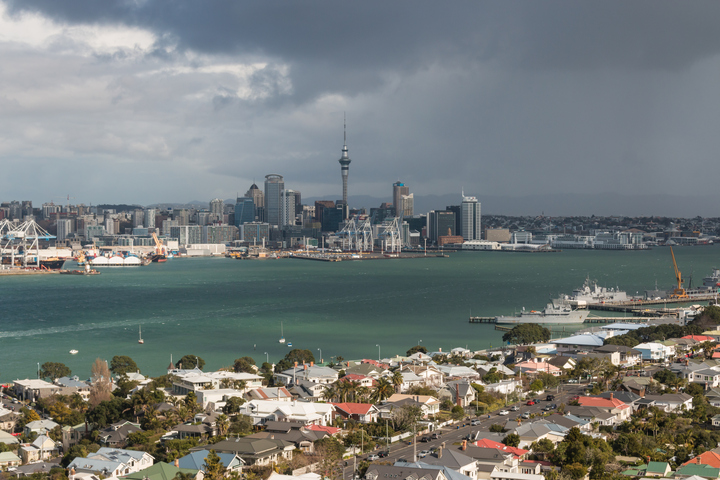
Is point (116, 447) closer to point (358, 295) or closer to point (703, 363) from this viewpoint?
point (703, 363)

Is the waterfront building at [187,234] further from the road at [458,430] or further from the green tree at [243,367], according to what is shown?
the road at [458,430]

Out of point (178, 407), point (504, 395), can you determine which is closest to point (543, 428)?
point (504, 395)

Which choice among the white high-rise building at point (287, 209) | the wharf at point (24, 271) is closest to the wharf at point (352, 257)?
the wharf at point (24, 271)

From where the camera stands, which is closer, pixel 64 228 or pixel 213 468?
pixel 213 468

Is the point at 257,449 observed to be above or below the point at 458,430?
above

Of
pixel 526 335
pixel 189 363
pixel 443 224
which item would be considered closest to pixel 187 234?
pixel 443 224

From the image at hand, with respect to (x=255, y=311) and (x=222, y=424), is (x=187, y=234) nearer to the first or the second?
(x=255, y=311)
